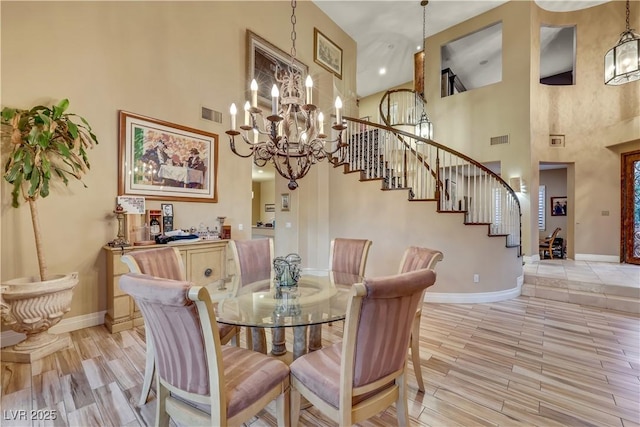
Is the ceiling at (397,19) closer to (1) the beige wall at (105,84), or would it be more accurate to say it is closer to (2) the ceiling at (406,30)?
(2) the ceiling at (406,30)

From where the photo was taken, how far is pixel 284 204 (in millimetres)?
6277

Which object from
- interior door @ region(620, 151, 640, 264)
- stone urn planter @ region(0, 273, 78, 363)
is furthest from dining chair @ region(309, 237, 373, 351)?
interior door @ region(620, 151, 640, 264)

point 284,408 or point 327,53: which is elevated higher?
point 327,53

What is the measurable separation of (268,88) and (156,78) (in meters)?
1.96

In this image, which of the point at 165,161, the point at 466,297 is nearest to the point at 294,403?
the point at 165,161

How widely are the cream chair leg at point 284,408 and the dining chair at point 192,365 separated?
9 centimetres

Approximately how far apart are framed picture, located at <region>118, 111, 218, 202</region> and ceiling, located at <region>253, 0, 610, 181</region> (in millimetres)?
4360

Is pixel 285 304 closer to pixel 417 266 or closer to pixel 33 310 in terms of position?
pixel 417 266

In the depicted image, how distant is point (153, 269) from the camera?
2.06m

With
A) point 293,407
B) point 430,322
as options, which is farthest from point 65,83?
point 430,322

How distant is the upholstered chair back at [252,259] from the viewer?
8.97 feet

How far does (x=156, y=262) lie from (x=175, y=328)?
1082 millimetres

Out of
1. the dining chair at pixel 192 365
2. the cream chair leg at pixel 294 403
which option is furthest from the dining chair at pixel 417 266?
the dining chair at pixel 192 365

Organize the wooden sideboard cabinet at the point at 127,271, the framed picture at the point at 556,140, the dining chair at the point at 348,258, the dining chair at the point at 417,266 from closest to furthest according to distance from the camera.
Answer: the dining chair at the point at 417,266 → the dining chair at the point at 348,258 → the wooden sideboard cabinet at the point at 127,271 → the framed picture at the point at 556,140
